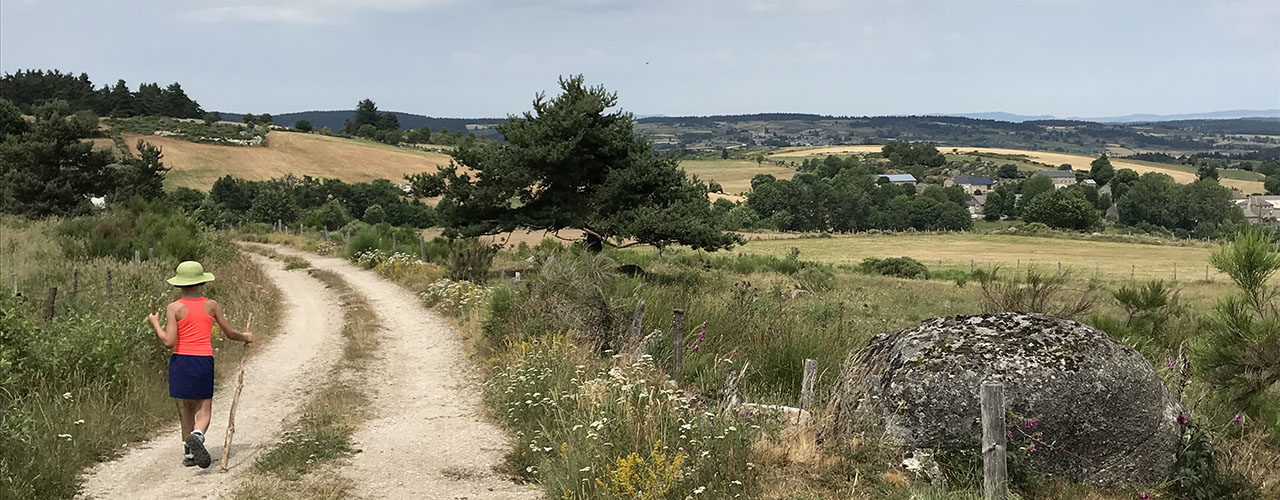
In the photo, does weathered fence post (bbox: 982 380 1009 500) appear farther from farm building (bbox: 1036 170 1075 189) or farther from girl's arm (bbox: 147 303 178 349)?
farm building (bbox: 1036 170 1075 189)

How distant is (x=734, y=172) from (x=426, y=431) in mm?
168963

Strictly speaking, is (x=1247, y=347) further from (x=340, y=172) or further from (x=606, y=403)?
(x=340, y=172)

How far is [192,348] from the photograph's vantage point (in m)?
7.46

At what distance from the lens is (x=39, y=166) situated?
37.5 metres

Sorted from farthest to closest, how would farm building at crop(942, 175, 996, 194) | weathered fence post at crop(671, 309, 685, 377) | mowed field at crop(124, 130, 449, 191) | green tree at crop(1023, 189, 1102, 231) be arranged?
farm building at crop(942, 175, 996, 194), green tree at crop(1023, 189, 1102, 231), mowed field at crop(124, 130, 449, 191), weathered fence post at crop(671, 309, 685, 377)

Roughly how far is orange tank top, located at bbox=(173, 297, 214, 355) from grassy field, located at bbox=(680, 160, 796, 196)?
135 meters

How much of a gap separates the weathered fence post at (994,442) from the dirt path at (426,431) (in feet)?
11.2

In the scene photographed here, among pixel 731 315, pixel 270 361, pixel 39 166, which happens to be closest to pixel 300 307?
pixel 270 361

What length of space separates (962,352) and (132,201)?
3001 cm

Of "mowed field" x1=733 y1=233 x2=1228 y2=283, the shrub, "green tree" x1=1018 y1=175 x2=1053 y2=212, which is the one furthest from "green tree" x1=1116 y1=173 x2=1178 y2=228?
the shrub

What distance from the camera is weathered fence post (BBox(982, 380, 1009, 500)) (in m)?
5.59

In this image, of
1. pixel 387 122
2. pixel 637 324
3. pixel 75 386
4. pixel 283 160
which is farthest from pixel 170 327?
pixel 387 122

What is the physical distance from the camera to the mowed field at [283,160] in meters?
81.5

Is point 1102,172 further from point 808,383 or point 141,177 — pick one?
point 808,383
